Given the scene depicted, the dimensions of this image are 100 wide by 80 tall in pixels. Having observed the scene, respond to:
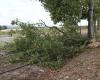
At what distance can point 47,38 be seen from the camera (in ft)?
32.9

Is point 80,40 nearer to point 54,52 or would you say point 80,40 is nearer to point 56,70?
point 54,52

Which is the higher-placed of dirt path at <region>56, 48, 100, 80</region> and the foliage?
the foliage

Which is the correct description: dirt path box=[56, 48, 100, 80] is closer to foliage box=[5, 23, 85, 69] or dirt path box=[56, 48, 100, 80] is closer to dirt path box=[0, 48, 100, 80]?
dirt path box=[0, 48, 100, 80]

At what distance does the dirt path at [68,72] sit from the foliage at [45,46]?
51 cm

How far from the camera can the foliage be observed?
29.8 feet

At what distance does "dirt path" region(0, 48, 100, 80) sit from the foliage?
1.66 ft

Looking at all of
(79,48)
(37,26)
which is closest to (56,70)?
(79,48)

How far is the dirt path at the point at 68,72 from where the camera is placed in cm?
735

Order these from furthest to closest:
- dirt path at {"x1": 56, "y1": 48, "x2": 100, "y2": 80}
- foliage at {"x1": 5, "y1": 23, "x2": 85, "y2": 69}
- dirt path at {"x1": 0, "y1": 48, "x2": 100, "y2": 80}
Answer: foliage at {"x1": 5, "y1": 23, "x2": 85, "y2": 69} → dirt path at {"x1": 0, "y1": 48, "x2": 100, "y2": 80} → dirt path at {"x1": 56, "y1": 48, "x2": 100, "y2": 80}

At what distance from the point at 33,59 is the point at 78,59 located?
173 cm

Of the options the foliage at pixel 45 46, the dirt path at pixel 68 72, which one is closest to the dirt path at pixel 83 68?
the dirt path at pixel 68 72

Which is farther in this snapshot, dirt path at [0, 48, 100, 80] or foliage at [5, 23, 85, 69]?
foliage at [5, 23, 85, 69]

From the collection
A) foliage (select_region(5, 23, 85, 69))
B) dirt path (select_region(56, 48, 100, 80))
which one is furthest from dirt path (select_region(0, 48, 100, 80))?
foliage (select_region(5, 23, 85, 69))

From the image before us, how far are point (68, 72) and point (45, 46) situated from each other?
1.98 metres
